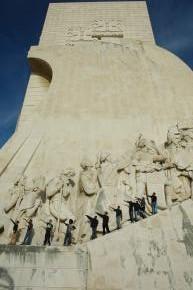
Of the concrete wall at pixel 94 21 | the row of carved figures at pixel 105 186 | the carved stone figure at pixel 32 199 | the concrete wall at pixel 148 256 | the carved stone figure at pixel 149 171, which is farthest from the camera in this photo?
the concrete wall at pixel 94 21

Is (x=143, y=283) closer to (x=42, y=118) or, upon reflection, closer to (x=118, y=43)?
(x=42, y=118)

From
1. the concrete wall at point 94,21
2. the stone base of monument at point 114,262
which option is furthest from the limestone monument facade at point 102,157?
the concrete wall at point 94,21

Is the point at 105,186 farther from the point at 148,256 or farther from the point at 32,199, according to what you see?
the point at 148,256

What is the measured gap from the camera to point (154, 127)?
9.35 m

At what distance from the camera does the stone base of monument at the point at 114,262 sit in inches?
179

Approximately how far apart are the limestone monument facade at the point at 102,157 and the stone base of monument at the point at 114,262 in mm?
15

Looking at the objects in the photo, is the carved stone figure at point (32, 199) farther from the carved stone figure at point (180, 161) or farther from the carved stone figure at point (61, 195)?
the carved stone figure at point (180, 161)

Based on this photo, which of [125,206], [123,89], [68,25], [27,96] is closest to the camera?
[125,206]

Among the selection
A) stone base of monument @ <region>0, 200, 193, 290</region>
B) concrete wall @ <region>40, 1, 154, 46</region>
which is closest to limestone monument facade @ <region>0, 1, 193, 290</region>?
stone base of monument @ <region>0, 200, 193, 290</region>

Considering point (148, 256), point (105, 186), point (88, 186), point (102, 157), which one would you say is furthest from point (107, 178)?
point (148, 256)

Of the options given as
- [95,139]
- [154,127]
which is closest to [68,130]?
[95,139]

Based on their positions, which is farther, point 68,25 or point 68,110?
point 68,25

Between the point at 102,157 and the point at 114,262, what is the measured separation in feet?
10.7

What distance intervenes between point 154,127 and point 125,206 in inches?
133
